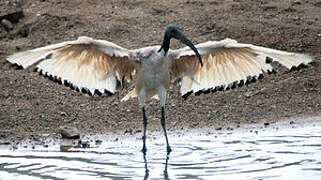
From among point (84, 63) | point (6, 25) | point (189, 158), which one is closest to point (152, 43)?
point (6, 25)

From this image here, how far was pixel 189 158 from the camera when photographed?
8109 millimetres

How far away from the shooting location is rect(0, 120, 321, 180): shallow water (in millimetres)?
7453

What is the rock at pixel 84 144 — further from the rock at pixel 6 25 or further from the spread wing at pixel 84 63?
the rock at pixel 6 25

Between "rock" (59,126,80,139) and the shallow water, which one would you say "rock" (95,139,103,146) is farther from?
"rock" (59,126,80,139)

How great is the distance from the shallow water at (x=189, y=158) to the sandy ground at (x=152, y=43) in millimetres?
587

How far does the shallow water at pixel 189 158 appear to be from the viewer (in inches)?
293

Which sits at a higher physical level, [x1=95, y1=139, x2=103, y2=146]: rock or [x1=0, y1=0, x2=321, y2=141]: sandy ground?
[x1=0, y1=0, x2=321, y2=141]: sandy ground

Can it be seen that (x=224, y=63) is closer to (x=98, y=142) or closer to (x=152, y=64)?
(x=152, y=64)

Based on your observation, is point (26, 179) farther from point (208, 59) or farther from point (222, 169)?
point (208, 59)

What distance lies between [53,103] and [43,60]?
2162 millimetres

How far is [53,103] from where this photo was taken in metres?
10.2

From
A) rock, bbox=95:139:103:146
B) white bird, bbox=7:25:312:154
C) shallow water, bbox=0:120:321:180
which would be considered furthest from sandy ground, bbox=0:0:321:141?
white bird, bbox=7:25:312:154

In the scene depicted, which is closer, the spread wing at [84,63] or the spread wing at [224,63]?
the spread wing at [224,63]

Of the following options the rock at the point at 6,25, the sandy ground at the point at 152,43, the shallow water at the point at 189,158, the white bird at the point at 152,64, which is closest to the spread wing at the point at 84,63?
the white bird at the point at 152,64
